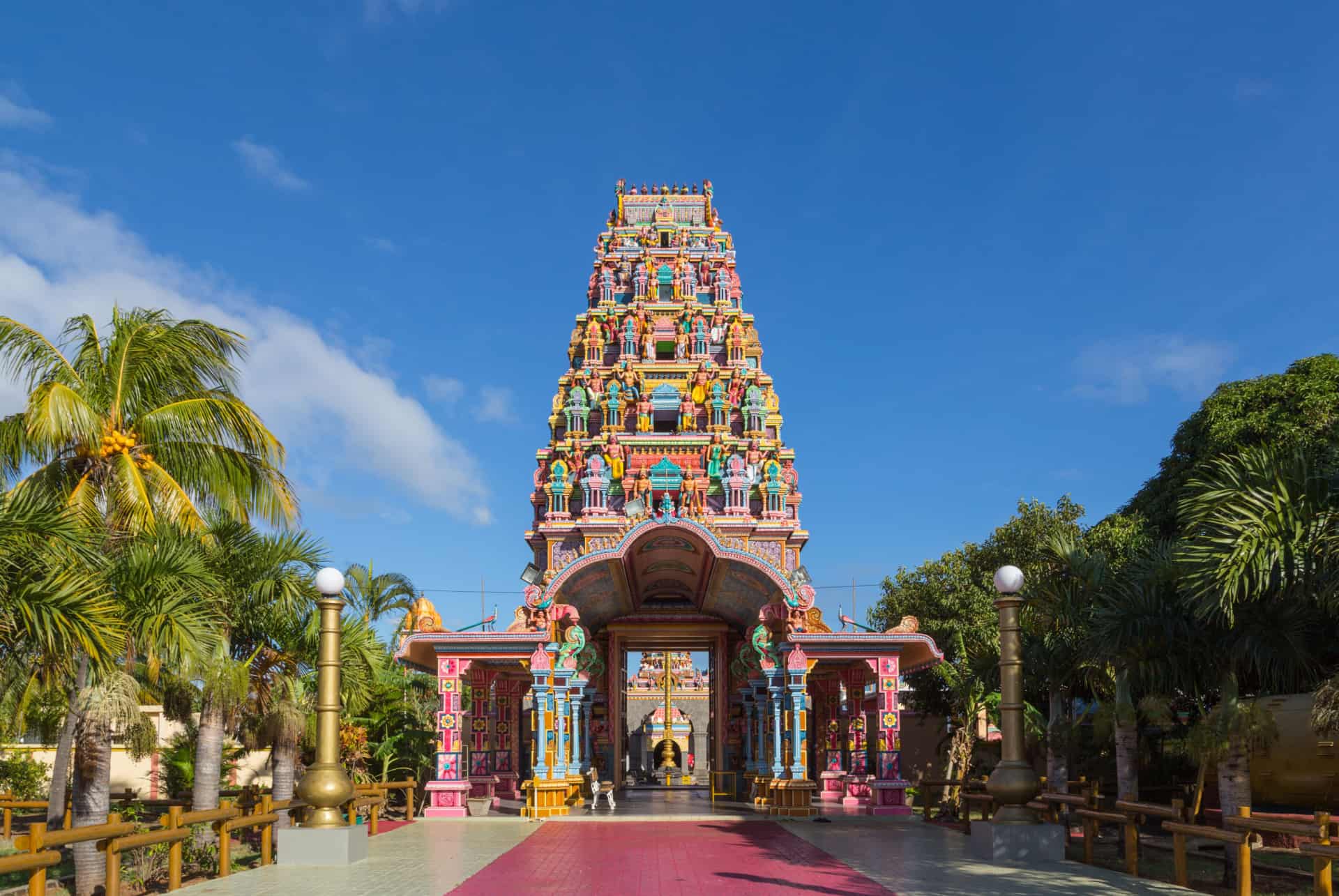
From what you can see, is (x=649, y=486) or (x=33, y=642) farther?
(x=649, y=486)

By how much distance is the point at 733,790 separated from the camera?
28.2m

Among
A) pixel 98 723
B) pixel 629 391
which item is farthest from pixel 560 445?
pixel 98 723

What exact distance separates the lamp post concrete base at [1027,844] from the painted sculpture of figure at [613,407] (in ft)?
62.6

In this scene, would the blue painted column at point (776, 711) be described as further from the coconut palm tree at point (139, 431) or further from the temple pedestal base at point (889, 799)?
the coconut palm tree at point (139, 431)

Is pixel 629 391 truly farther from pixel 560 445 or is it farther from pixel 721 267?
pixel 721 267

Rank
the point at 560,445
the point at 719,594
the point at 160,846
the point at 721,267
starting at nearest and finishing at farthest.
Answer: the point at 160,846 → the point at 719,594 → the point at 560,445 → the point at 721,267

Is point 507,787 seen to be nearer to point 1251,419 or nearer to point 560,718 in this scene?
point 560,718

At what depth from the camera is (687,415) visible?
30812mm

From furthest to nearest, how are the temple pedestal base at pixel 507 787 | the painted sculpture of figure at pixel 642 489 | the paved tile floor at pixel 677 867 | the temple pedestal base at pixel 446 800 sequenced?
the painted sculpture of figure at pixel 642 489
the temple pedestal base at pixel 507 787
the temple pedestal base at pixel 446 800
the paved tile floor at pixel 677 867

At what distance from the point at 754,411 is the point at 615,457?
13.2ft

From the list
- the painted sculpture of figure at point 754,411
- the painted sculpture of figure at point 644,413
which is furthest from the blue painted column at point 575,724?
the painted sculpture of figure at point 754,411

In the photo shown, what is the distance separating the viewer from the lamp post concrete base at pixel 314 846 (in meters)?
12.6

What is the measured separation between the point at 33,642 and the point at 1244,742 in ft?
44.0

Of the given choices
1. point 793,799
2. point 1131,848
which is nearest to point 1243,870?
point 1131,848
